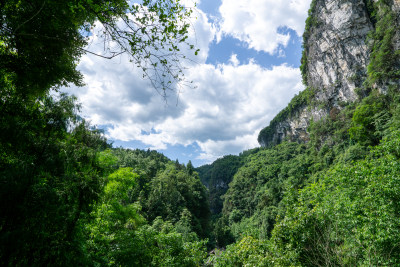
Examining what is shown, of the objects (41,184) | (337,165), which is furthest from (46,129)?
(337,165)

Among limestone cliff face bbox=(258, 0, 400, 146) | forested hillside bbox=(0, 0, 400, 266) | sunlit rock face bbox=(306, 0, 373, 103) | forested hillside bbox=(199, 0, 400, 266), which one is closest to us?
forested hillside bbox=(0, 0, 400, 266)

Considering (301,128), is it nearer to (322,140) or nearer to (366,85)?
(322,140)

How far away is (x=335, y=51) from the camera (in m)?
38.7

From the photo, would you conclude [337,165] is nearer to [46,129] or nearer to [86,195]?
[86,195]

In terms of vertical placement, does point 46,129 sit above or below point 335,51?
below

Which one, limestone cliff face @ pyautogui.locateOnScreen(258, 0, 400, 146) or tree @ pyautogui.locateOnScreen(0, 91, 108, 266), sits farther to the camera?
limestone cliff face @ pyautogui.locateOnScreen(258, 0, 400, 146)

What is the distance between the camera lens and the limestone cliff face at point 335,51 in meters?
34.1

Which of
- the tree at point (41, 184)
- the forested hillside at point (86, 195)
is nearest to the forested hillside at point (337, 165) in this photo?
the forested hillside at point (86, 195)

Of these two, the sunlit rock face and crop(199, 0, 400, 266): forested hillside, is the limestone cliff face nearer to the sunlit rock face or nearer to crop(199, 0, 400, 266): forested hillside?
the sunlit rock face

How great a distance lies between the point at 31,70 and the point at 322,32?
5365cm

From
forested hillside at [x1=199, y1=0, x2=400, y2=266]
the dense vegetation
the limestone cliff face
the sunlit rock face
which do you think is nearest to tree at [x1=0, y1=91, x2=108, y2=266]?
the dense vegetation

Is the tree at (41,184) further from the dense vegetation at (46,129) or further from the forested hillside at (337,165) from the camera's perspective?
the forested hillside at (337,165)

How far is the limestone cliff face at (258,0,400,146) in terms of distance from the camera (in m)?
34.1

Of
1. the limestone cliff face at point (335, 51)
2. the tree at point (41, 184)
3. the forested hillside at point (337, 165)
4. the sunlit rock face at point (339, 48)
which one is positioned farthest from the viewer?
the sunlit rock face at point (339, 48)
